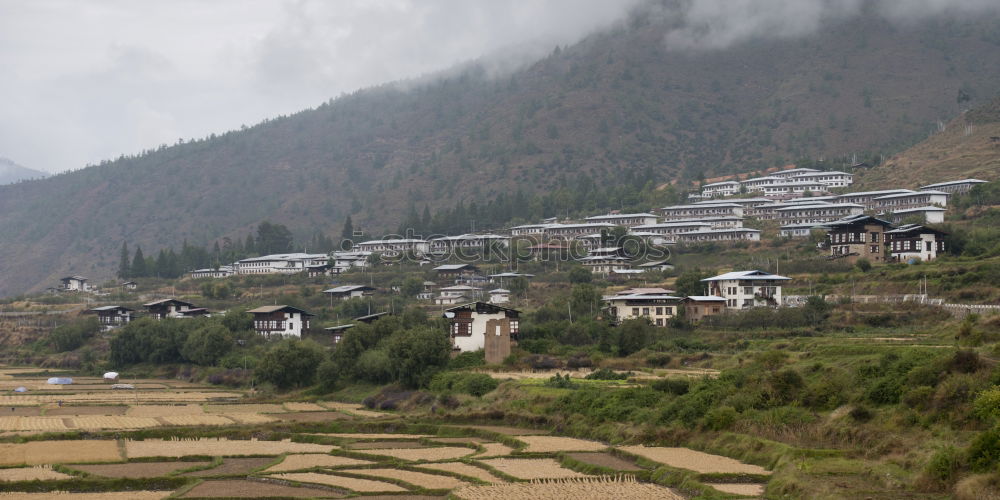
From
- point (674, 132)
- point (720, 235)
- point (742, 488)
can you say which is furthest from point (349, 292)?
point (674, 132)

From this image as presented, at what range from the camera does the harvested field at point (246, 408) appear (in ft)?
177

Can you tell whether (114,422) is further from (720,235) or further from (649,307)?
(720,235)

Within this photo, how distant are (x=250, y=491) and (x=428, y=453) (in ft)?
29.9

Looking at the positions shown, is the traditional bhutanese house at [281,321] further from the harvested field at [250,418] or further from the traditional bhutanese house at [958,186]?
the traditional bhutanese house at [958,186]

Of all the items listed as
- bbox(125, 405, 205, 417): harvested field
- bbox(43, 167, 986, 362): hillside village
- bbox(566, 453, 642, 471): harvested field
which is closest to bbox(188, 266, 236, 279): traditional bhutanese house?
bbox(43, 167, 986, 362): hillside village

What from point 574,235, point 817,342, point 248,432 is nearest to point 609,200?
point 574,235

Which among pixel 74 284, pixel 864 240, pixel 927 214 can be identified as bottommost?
pixel 74 284

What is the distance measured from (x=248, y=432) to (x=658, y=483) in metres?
20.3

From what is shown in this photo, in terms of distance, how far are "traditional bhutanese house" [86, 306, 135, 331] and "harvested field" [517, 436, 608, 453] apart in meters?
57.7

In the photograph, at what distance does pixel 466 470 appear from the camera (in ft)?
114

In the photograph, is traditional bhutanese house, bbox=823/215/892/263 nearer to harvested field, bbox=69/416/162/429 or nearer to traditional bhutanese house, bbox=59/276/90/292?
harvested field, bbox=69/416/162/429

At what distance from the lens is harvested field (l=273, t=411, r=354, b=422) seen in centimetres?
4969

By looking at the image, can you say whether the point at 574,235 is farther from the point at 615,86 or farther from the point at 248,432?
the point at 615,86

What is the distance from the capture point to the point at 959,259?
64438 mm
